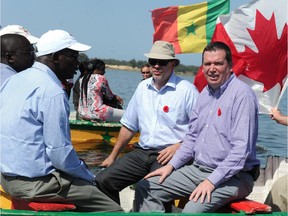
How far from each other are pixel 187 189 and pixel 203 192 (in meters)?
0.28

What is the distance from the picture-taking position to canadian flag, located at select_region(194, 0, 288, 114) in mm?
6820

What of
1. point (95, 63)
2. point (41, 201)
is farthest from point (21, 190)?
point (95, 63)

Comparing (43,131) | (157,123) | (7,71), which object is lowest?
(157,123)

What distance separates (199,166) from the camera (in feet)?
13.2

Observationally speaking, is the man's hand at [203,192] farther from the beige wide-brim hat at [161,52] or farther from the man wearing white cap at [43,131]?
the beige wide-brim hat at [161,52]

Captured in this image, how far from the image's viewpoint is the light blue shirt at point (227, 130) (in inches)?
147

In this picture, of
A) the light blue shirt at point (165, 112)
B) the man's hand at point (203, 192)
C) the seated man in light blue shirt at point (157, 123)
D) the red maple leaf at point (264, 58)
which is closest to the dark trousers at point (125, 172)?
the seated man in light blue shirt at point (157, 123)

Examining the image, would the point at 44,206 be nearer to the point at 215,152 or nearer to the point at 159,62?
the point at 215,152

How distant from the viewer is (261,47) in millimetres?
6992

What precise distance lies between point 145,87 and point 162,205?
1195 millimetres

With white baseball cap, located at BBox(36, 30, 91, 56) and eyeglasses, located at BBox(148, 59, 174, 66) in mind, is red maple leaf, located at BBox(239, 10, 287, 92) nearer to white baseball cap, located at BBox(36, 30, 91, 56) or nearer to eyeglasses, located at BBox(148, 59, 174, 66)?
eyeglasses, located at BBox(148, 59, 174, 66)

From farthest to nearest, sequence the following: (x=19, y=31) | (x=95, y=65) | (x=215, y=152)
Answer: (x=95, y=65)
(x=19, y=31)
(x=215, y=152)

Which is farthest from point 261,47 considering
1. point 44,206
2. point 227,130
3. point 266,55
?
point 44,206

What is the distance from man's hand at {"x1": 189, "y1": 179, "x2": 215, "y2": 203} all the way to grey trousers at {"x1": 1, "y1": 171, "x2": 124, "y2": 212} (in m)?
0.65
